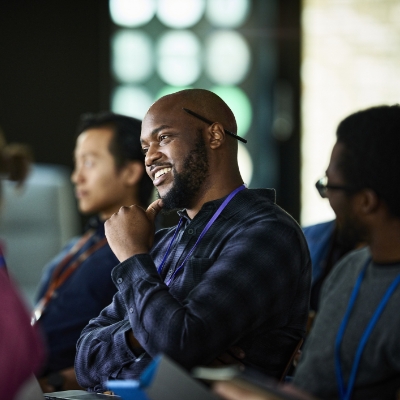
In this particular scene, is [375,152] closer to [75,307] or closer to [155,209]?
[155,209]

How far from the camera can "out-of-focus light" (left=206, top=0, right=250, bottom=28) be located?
4.95 m

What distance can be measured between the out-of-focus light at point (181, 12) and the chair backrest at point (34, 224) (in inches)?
A: 51.6

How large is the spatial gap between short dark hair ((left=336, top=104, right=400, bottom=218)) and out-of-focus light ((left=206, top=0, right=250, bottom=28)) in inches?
137

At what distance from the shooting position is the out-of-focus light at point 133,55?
194 inches

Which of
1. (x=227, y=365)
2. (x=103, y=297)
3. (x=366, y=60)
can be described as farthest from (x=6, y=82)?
(x=227, y=365)

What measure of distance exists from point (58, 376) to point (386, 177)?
1513mm

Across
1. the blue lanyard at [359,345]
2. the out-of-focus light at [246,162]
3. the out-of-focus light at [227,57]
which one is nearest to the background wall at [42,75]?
the out-of-focus light at [227,57]

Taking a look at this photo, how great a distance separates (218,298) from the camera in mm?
1500

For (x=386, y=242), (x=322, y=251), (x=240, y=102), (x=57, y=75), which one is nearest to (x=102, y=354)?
(x=386, y=242)

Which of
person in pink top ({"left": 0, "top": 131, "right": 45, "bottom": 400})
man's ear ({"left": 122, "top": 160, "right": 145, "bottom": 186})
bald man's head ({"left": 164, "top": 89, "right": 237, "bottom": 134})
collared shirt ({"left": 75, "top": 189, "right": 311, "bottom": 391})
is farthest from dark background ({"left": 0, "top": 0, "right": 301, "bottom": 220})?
person in pink top ({"left": 0, "top": 131, "right": 45, "bottom": 400})

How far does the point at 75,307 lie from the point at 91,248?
307 mm

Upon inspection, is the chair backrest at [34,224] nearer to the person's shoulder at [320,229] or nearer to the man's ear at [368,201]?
the person's shoulder at [320,229]

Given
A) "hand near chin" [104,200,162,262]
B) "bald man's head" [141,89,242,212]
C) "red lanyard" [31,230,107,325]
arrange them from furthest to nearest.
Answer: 1. "red lanyard" [31,230,107,325]
2. "bald man's head" [141,89,242,212]
3. "hand near chin" [104,200,162,262]

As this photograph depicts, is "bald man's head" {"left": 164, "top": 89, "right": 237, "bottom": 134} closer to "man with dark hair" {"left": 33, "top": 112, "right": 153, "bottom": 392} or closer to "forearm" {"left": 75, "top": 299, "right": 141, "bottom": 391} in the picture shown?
"forearm" {"left": 75, "top": 299, "right": 141, "bottom": 391}
